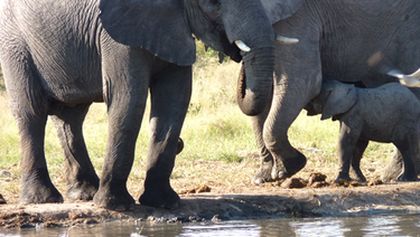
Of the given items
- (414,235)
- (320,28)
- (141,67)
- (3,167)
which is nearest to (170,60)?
(141,67)

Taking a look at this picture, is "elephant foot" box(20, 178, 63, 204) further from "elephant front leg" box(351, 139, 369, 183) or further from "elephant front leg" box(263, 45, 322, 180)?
"elephant front leg" box(351, 139, 369, 183)

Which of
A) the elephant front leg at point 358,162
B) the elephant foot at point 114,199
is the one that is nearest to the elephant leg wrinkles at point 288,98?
the elephant front leg at point 358,162

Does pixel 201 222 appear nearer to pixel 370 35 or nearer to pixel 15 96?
pixel 15 96

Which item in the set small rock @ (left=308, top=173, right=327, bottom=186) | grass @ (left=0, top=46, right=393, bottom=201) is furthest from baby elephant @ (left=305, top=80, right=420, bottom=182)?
grass @ (left=0, top=46, right=393, bottom=201)

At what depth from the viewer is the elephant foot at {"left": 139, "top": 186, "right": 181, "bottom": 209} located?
10.6m

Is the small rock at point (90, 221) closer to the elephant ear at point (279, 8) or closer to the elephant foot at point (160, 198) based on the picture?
the elephant foot at point (160, 198)

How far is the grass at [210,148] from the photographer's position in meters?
13.3

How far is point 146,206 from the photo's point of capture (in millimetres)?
10625

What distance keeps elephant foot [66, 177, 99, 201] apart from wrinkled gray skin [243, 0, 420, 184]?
73.9 inches

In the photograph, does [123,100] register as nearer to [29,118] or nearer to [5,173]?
[29,118]

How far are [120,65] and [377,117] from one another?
317cm

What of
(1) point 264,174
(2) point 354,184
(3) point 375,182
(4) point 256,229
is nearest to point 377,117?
(3) point 375,182

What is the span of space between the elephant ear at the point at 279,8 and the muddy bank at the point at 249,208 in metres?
1.57

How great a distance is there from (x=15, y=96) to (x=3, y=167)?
3241 mm
